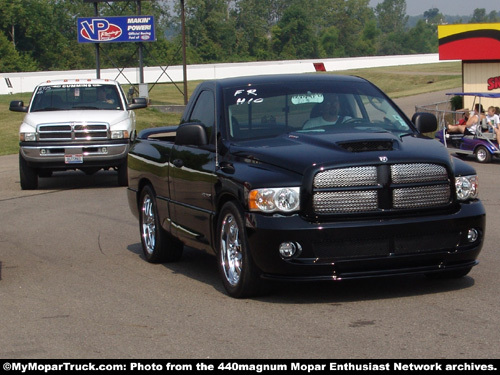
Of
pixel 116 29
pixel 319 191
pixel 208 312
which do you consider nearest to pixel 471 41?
pixel 116 29

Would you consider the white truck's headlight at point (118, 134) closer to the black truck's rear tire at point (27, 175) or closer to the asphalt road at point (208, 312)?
the black truck's rear tire at point (27, 175)

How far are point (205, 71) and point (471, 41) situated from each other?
42.6 meters

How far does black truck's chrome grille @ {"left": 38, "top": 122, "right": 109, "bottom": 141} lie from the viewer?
58.0ft

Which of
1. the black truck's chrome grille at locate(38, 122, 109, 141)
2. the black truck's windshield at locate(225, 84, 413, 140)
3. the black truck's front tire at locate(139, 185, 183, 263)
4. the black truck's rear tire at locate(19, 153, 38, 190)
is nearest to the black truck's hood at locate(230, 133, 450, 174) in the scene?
the black truck's windshield at locate(225, 84, 413, 140)

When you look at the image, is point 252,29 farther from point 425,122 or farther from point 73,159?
point 425,122

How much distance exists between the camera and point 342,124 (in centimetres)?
849

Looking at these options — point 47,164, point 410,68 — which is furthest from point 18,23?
point 47,164

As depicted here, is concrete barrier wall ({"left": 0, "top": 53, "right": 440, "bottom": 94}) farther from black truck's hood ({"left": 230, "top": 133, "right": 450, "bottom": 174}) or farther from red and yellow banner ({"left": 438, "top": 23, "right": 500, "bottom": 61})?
black truck's hood ({"left": 230, "top": 133, "right": 450, "bottom": 174})

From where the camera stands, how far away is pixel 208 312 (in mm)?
7281

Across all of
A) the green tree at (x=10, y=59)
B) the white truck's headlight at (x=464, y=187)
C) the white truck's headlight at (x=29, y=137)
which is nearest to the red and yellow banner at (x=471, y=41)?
the white truck's headlight at (x=29, y=137)

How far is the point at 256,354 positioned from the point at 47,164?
1267 centimetres

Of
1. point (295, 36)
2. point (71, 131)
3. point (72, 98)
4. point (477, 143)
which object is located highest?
point (295, 36)

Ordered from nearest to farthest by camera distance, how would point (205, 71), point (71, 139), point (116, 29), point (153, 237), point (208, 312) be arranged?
point (208, 312)
point (153, 237)
point (71, 139)
point (116, 29)
point (205, 71)
